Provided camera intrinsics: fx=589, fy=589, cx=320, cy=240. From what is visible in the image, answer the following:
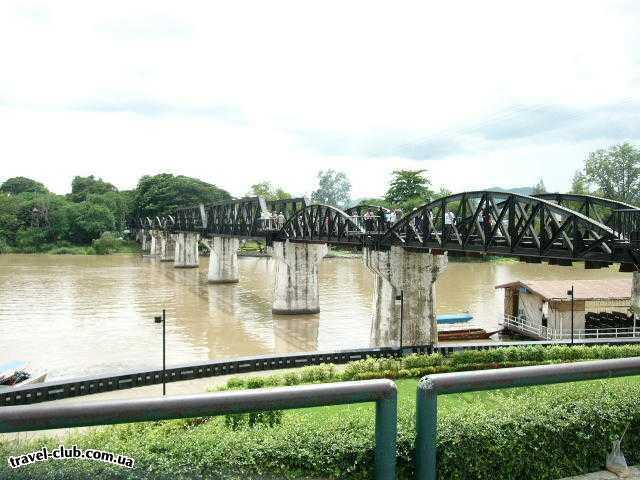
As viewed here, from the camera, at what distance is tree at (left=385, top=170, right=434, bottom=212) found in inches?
4688

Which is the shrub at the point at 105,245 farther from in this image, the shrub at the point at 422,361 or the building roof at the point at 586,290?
the shrub at the point at 422,361

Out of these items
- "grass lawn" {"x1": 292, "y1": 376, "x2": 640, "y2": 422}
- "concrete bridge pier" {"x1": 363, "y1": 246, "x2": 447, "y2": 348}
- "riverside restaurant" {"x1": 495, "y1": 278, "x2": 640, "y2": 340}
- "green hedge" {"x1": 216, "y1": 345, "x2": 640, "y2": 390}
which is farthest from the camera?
"riverside restaurant" {"x1": 495, "y1": 278, "x2": 640, "y2": 340}

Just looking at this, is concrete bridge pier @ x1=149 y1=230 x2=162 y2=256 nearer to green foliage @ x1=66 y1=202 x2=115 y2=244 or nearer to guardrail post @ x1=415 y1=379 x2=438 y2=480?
green foliage @ x1=66 y1=202 x2=115 y2=244

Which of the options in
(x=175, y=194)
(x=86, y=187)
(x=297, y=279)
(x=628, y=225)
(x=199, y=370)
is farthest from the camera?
(x=86, y=187)

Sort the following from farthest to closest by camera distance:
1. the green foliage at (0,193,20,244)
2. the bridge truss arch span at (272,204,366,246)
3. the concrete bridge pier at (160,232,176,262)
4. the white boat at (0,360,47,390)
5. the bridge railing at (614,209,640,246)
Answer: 1. the green foliage at (0,193,20,244)
2. the concrete bridge pier at (160,232,176,262)
3. the bridge truss arch span at (272,204,366,246)
4. the white boat at (0,360,47,390)
5. the bridge railing at (614,209,640,246)

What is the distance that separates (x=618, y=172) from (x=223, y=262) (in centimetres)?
9832

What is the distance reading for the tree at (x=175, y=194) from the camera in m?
136

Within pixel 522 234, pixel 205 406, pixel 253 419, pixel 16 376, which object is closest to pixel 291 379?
pixel 522 234

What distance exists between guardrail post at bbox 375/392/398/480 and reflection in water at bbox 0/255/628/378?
33627 mm

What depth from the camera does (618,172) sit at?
433ft

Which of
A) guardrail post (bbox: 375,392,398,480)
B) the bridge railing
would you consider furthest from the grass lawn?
the bridge railing

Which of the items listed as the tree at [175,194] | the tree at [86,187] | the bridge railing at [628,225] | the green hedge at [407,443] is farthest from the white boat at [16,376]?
the tree at [86,187]

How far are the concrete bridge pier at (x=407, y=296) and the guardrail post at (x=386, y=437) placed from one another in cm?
3295

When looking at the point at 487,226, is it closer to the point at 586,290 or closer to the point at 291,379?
the point at 291,379
